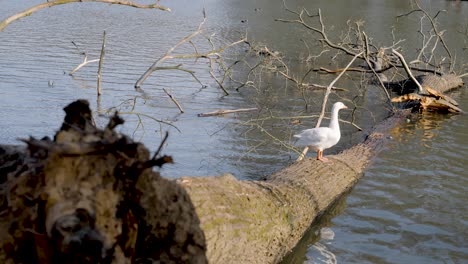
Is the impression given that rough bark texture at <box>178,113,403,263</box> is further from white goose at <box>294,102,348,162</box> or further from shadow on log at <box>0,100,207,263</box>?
shadow on log at <box>0,100,207,263</box>

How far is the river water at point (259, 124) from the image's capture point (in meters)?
7.61

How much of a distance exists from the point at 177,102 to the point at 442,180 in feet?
21.4

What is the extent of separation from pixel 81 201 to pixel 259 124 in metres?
10.0

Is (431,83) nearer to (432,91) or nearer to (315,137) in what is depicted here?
(432,91)

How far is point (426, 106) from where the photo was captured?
14758 millimetres

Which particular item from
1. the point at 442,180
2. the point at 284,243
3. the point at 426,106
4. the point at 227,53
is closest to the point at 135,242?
the point at 284,243

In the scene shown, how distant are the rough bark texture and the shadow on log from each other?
86.1 inches

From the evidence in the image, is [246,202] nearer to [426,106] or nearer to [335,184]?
[335,184]

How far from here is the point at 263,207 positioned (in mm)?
6293

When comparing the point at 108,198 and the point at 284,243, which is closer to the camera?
the point at 108,198

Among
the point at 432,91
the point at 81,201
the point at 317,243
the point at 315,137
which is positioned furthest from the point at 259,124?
the point at 81,201

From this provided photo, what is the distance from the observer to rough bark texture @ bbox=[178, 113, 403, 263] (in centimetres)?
548

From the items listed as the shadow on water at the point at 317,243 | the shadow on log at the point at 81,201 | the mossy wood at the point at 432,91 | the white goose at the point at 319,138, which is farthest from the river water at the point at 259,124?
the shadow on log at the point at 81,201

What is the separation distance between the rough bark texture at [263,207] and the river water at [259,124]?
1.15ft
